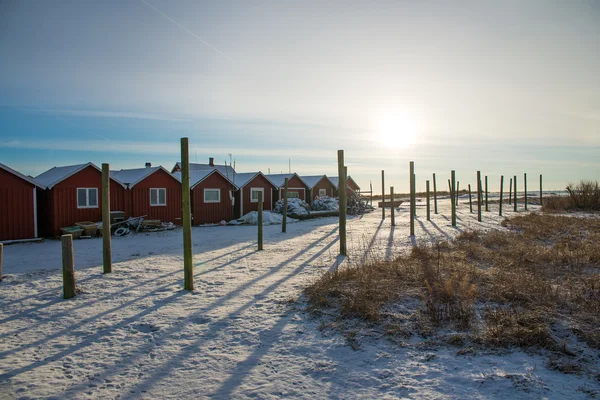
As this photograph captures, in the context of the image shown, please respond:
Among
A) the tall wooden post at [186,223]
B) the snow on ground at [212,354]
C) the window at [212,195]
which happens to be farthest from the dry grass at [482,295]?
the window at [212,195]

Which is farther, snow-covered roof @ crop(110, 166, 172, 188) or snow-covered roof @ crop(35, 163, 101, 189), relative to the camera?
snow-covered roof @ crop(110, 166, 172, 188)

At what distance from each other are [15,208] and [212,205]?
11126mm

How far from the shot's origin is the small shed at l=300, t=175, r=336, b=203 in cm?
3650

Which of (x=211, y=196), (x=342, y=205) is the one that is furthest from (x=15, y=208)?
(x=342, y=205)

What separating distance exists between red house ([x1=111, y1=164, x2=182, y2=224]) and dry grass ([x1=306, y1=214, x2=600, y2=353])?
16.6 m

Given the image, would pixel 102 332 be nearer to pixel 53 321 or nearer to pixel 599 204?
pixel 53 321

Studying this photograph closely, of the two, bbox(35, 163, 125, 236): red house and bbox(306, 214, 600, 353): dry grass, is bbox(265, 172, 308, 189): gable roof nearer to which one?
bbox(35, 163, 125, 236): red house

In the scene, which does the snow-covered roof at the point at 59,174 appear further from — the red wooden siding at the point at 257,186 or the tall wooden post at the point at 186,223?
the tall wooden post at the point at 186,223

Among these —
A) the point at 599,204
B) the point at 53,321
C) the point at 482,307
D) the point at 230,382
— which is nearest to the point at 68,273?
the point at 53,321

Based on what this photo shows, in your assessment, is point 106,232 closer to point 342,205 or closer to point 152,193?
point 342,205

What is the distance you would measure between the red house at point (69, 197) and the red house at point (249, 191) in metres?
9.27

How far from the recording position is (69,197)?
62.1 ft

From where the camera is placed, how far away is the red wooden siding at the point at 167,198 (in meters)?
21.6

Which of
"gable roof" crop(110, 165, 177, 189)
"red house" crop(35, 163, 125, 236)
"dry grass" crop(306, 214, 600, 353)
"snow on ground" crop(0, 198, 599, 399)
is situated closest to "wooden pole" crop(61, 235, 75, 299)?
"snow on ground" crop(0, 198, 599, 399)
